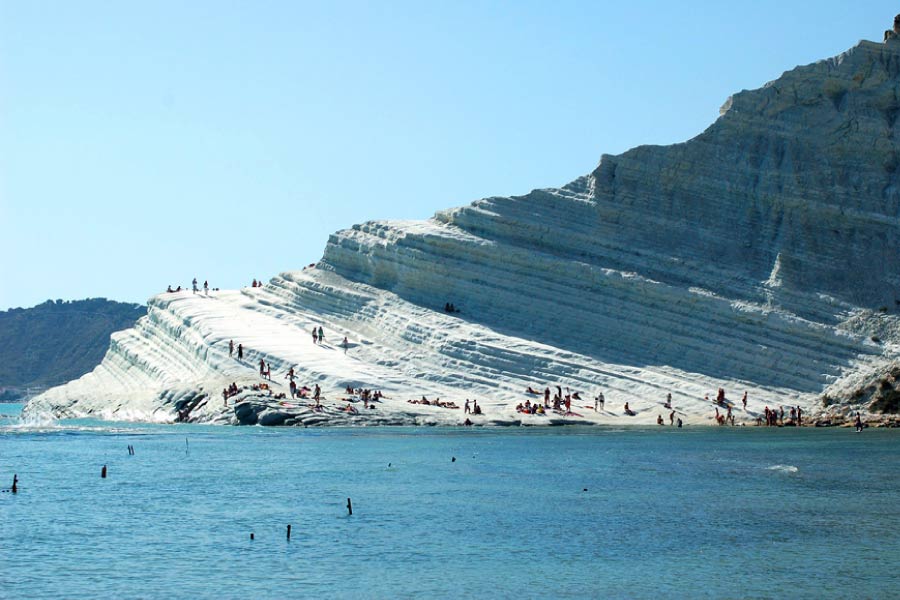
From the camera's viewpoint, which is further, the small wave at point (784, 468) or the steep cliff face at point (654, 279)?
the steep cliff face at point (654, 279)

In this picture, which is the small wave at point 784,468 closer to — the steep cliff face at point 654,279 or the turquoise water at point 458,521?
the turquoise water at point 458,521

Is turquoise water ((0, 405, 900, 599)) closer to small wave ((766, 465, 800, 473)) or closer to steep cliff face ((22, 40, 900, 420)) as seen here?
small wave ((766, 465, 800, 473))

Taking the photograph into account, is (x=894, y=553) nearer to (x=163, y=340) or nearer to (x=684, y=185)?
(x=684, y=185)

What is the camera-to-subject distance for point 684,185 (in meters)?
62.3

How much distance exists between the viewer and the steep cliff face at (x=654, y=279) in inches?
2168

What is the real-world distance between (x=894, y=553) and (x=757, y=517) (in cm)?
425

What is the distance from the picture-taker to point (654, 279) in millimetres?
58344

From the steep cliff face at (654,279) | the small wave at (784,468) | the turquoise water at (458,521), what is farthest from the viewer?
the steep cliff face at (654,279)

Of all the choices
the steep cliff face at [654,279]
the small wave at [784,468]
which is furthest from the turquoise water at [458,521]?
the steep cliff face at [654,279]

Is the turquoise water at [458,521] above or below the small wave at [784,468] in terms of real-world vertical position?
below

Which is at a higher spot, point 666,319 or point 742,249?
point 742,249

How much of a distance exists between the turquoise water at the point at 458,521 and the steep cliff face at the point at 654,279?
1338cm

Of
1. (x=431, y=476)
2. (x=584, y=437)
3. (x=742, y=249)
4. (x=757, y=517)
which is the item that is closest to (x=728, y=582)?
(x=757, y=517)

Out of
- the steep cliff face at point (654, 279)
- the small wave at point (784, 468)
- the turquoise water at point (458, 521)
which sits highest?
the steep cliff face at point (654, 279)
